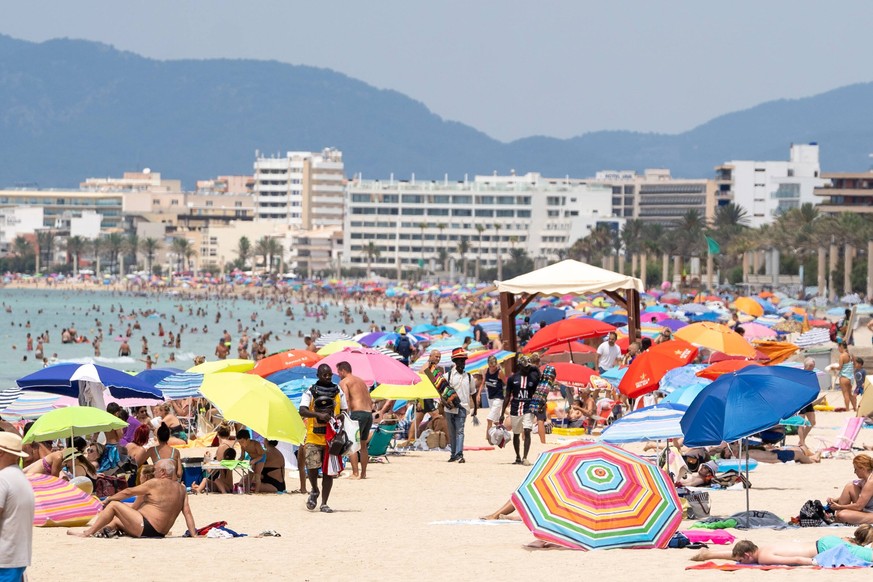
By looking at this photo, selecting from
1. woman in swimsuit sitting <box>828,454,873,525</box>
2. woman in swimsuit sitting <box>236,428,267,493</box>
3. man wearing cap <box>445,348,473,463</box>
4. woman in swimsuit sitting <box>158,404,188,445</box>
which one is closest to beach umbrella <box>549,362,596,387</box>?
man wearing cap <box>445,348,473,463</box>

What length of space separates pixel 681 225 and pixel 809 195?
1837 inches

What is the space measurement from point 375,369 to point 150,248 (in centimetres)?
14962

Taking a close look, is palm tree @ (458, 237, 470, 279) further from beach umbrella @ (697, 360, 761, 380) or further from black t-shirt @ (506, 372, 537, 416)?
black t-shirt @ (506, 372, 537, 416)

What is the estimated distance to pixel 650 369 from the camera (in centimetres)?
1686

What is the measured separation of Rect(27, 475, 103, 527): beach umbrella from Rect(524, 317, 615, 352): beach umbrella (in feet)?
39.7

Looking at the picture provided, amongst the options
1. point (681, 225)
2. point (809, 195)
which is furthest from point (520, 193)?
point (681, 225)

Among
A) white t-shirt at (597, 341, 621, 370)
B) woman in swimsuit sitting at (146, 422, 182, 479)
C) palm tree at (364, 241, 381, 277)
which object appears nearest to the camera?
woman in swimsuit sitting at (146, 422, 182, 479)

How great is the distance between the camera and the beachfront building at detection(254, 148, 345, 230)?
604 feet

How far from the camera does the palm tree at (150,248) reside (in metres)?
162

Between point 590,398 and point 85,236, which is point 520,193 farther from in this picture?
point 590,398

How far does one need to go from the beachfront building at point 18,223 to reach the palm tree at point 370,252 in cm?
4343

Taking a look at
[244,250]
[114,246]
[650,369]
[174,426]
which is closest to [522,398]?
[650,369]

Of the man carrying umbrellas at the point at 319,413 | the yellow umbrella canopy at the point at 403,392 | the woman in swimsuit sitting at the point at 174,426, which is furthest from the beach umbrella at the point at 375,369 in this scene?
the man carrying umbrellas at the point at 319,413

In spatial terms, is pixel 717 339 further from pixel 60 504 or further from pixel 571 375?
pixel 60 504
